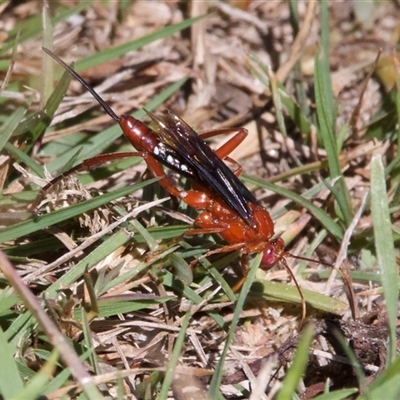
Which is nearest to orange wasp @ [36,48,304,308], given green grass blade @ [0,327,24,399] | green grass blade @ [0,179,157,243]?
green grass blade @ [0,179,157,243]

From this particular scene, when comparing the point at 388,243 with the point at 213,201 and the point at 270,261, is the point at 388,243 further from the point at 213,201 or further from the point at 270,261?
the point at 213,201

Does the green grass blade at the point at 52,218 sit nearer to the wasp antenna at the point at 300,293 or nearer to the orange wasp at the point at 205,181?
the orange wasp at the point at 205,181

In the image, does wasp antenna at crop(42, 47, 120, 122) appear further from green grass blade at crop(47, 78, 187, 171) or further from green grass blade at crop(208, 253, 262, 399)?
green grass blade at crop(208, 253, 262, 399)

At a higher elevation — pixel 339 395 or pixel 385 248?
pixel 385 248

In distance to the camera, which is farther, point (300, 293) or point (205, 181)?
A: point (205, 181)

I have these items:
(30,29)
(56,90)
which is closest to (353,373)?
(56,90)

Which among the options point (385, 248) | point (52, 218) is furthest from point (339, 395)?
point (52, 218)

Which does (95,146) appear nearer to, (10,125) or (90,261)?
(10,125)
